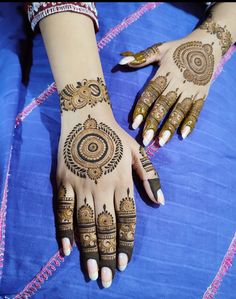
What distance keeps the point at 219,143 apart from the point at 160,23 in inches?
15.1

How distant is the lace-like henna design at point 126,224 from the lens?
0.75 m

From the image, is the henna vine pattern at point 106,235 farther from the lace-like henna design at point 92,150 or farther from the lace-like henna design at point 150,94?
the lace-like henna design at point 150,94

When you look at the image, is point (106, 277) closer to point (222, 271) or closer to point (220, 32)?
point (222, 271)

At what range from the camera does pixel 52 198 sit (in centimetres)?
78

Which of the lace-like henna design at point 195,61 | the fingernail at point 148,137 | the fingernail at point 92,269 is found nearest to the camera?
the fingernail at point 92,269

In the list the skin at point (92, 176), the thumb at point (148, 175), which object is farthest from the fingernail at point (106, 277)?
the thumb at point (148, 175)

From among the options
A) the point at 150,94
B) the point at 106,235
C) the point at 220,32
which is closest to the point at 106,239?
the point at 106,235

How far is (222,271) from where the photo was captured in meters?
0.83

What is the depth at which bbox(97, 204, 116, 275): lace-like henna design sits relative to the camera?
2.44 ft

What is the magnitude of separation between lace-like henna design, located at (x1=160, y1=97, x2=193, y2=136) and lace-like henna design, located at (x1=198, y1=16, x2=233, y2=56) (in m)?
0.25

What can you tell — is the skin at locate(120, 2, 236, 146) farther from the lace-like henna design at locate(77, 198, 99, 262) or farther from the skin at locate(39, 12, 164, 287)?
the lace-like henna design at locate(77, 198, 99, 262)

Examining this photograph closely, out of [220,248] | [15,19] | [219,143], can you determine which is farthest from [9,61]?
[220,248]

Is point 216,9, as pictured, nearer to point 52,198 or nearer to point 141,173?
point 141,173

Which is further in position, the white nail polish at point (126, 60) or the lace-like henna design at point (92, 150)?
the white nail polish at point (126, 60)
